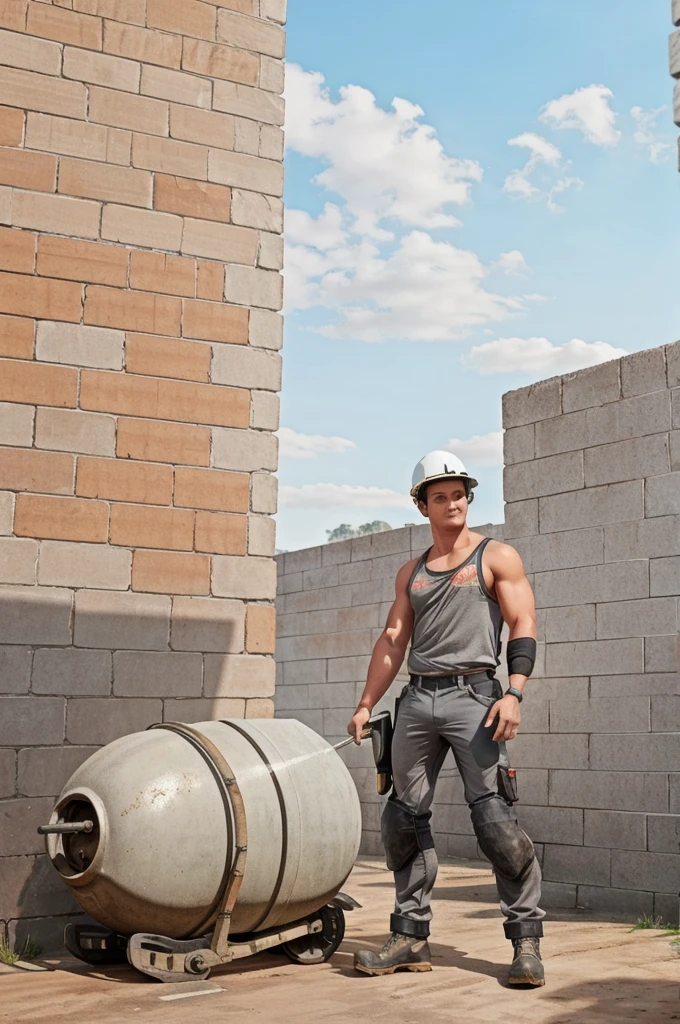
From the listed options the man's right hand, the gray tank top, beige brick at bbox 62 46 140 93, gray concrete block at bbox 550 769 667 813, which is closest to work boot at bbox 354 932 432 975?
the man's right hand

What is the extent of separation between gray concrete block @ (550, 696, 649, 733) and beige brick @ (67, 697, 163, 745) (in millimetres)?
2543

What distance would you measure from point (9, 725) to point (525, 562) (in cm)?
337

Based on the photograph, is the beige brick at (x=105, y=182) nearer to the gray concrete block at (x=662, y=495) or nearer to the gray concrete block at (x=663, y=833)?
the gray concrete block at (x=662, y=495)

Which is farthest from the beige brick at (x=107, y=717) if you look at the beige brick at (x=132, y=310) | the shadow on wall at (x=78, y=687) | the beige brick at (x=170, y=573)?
the beige brick at (x=132, y=310)

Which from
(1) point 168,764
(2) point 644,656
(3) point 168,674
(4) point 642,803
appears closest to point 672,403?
(2) point 644,656

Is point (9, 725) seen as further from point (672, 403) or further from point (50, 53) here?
point (672, 403)

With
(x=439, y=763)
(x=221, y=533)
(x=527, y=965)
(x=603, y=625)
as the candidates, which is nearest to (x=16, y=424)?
(x=221, y=533)

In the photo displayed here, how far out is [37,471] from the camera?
534 centimetres

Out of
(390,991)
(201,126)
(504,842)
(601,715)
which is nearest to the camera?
(390,991)

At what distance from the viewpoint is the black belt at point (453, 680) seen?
462 centimetres

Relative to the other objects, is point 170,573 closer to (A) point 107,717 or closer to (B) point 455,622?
(A) point 107,717

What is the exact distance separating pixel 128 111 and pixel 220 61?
0.60 m

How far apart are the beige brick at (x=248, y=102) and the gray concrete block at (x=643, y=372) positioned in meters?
2.37

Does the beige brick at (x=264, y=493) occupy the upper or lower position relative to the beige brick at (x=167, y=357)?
lower
